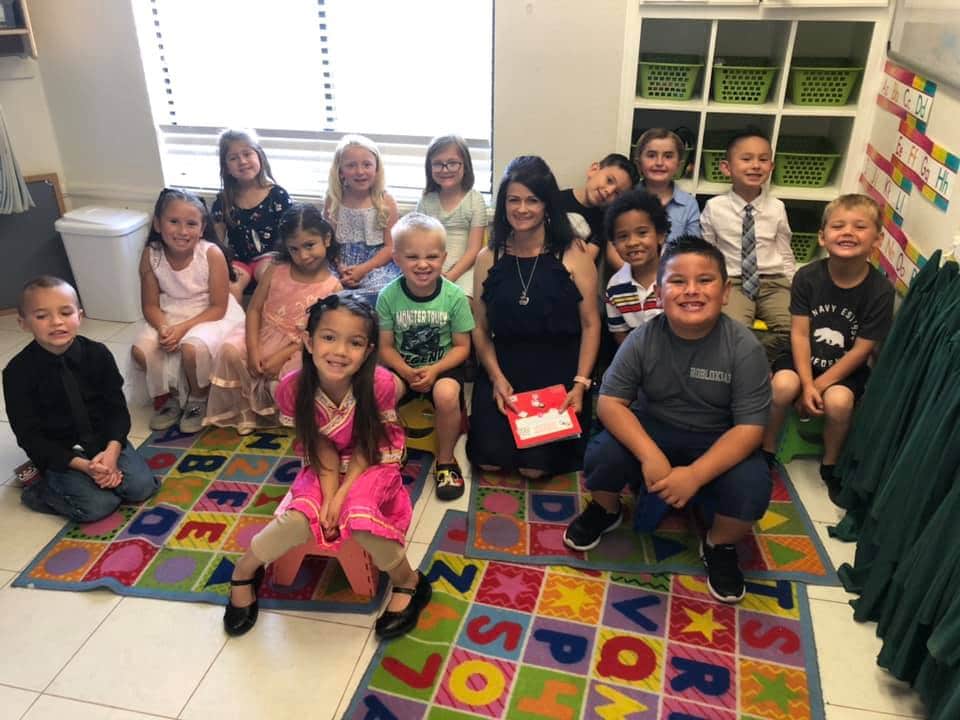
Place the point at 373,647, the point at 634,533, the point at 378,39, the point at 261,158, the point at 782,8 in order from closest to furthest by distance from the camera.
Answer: the point at 373,647 → the point at 634,533 → the point at 782,8 → the point at 261,158 → the point at 378,39

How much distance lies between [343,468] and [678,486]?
33.0 inches

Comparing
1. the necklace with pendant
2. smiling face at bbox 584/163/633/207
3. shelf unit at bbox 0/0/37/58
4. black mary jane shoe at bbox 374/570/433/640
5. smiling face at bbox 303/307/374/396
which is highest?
shelf unit at bbox 0/0/37/58

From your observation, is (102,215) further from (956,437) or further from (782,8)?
(956,437)

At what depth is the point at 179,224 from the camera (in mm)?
2576

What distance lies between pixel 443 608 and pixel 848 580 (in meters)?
1.02

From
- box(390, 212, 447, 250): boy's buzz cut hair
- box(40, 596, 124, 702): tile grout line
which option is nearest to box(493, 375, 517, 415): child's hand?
box(390, 212, 447, 250): boy's buzz cut hair

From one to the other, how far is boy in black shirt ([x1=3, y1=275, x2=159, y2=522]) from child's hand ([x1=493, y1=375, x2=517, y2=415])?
109 centimetres

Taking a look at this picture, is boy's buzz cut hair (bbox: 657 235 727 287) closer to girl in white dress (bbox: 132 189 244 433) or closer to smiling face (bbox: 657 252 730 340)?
smiling face (bbox: 657 252 730 340)

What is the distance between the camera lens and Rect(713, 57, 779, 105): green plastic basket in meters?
2.71

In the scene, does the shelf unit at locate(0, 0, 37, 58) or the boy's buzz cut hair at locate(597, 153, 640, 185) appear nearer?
the boy's buzz cut hair at locate(597, 153, 640, 185)

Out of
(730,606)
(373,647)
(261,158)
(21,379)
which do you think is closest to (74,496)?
(21,379)

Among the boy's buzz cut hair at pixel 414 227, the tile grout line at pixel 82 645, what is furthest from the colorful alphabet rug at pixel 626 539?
the tile grout line at pixel 82 645

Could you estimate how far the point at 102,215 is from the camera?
10.7 feet

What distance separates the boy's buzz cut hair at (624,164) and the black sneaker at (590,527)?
1250mm
